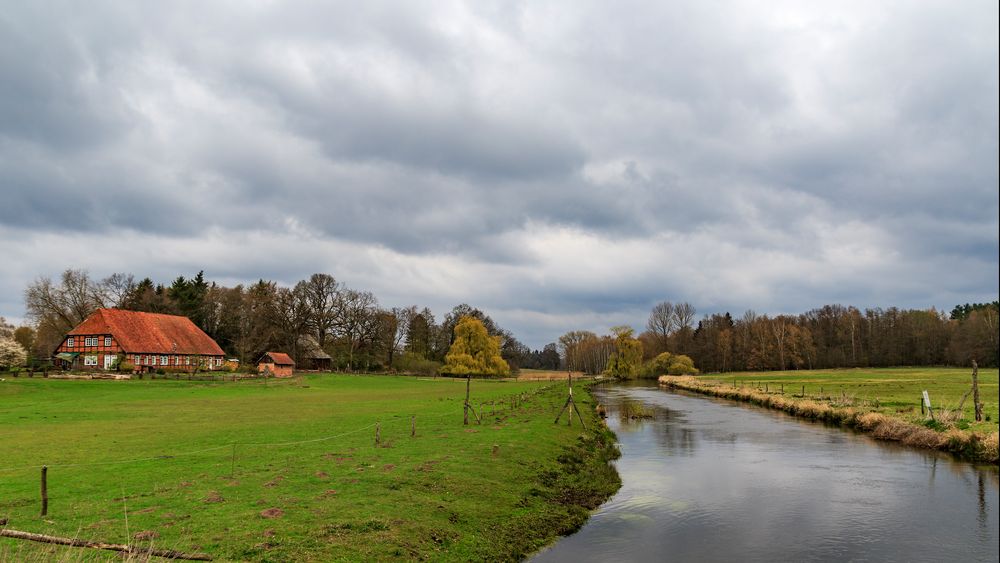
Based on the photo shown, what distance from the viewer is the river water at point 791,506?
1659 cm

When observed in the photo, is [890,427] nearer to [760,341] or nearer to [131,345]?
[131,345]

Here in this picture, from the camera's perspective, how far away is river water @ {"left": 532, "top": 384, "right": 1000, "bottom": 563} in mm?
16594

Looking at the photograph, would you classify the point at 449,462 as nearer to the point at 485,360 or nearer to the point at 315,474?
the point at 315,474

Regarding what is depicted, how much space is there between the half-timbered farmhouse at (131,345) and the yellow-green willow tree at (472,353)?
41.7m

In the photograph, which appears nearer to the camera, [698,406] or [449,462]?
[449,462]

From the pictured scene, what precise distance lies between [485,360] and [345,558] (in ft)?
325

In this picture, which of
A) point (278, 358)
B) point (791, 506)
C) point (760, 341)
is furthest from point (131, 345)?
point (760, 341)

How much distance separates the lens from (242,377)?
82375 millimetres


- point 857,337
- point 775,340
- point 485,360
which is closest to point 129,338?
point 485,360

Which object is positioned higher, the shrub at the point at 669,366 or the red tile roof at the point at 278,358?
the red tile roof at the point at 278,358

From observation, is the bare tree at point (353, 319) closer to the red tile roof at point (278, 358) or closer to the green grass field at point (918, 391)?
the red tile roof at point (278, 358)

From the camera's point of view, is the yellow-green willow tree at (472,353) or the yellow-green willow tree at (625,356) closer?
the yellow-green willow tree at (472,353)

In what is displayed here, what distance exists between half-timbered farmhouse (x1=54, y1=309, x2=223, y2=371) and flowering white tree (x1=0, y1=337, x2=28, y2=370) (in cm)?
697

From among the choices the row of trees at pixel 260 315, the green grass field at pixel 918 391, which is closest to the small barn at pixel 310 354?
the row of trees at pixel 260 315
